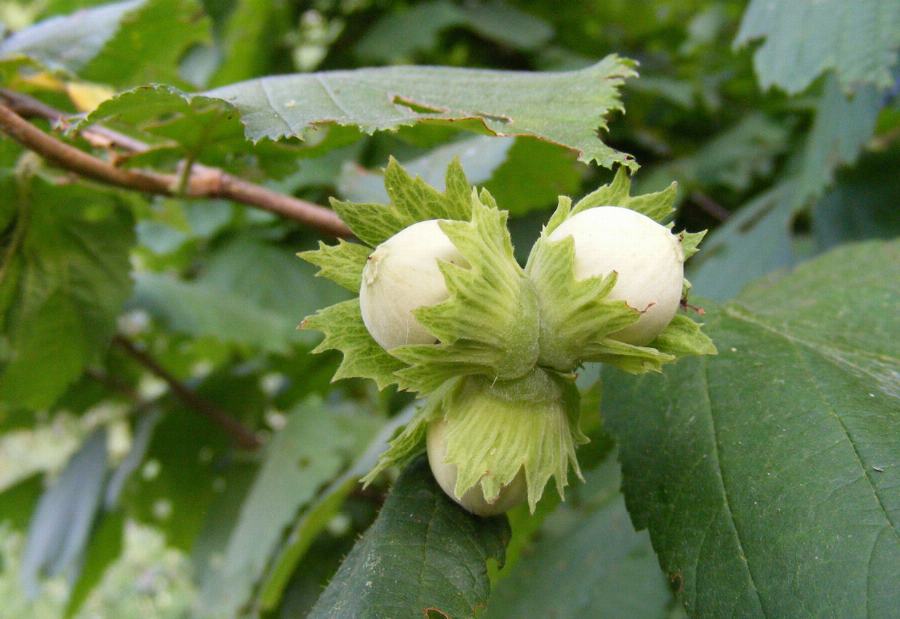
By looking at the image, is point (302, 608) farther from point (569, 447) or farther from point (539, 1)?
point (539, 1)

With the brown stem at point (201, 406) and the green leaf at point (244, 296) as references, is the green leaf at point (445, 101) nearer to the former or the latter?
the green leaf at point (244, 296)

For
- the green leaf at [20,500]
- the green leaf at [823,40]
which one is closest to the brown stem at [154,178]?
the green leaf at [823,40]

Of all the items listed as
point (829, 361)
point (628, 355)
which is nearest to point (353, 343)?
point (628, 355)

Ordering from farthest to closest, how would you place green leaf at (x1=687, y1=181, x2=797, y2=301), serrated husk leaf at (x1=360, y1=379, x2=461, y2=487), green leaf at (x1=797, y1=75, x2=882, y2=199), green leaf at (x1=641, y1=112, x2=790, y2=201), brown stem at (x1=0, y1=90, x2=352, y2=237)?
green leaf at (x1=641, y1=112, x2=790, y2=201) < green leaf at (x1=687, y1=181, x2=797, y2=301) < green leaf at (x1=797, y1=75, x2=882, y2=199) < brown stem at (x1=0, y1=90, x2=352, y2=237) < serrated husk leaf at (x1=360, y1=379, x2=461, y2=487)

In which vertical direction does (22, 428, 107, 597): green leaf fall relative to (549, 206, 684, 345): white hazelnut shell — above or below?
below

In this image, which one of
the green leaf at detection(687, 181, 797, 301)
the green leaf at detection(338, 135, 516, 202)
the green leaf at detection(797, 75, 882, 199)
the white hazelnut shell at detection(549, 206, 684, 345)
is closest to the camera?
the white hazelnut shell at detection(549, 206, 684, 345)

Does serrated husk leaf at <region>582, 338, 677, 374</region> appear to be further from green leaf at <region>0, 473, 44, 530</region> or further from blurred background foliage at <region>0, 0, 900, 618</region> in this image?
green leaf at <region>0, 473, 44, 530</region>

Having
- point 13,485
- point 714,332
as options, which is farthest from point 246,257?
point 714,332

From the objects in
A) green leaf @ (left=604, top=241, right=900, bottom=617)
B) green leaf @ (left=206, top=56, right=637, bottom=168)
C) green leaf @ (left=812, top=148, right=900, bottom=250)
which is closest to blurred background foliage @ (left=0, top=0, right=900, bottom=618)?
green leaf @ (left=812, top=148, right=900, bottom=250)
